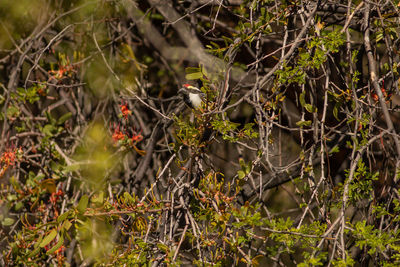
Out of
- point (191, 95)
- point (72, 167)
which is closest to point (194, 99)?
point (191, 95)

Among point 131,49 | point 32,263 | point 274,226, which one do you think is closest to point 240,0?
point 131,49

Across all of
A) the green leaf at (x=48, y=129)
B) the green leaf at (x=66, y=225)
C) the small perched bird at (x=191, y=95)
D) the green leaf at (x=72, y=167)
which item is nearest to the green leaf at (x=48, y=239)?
the green leaf at (x=66, y=225)

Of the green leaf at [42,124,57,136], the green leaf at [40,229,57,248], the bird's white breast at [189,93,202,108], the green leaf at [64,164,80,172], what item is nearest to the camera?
the green leaf at [40,229,57,248]

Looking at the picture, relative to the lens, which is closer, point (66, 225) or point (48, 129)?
point (66, 225)

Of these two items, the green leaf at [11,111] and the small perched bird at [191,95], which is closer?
the small perched bird at [191,95]

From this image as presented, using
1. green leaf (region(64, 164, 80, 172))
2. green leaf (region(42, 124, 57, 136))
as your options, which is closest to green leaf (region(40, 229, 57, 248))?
green leaf (region(64, 164, 80, 172))

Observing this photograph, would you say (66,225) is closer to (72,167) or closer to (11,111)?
(72,167)

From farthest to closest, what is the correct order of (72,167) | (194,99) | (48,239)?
(72,167)
(194,99)
(48,239)

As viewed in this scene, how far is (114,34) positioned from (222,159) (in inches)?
36.6

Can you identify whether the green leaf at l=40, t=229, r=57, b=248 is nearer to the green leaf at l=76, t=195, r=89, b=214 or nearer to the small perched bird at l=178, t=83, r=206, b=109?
the green leaf at l=76, t=195, r=89, b=214

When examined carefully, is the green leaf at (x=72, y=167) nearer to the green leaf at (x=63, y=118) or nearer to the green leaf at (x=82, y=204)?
the green leaf at (x=63, y=118)

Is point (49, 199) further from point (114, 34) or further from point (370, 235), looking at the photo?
point (370, 235)

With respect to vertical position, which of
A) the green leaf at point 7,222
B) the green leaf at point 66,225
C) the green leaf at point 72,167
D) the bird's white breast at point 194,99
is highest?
the bird's white breast at point 194,99

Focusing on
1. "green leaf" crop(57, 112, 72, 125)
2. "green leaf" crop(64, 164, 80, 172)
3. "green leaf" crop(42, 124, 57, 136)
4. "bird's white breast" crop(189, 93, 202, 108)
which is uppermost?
"bird's white breast" crop(189, 93, 202, 108)
